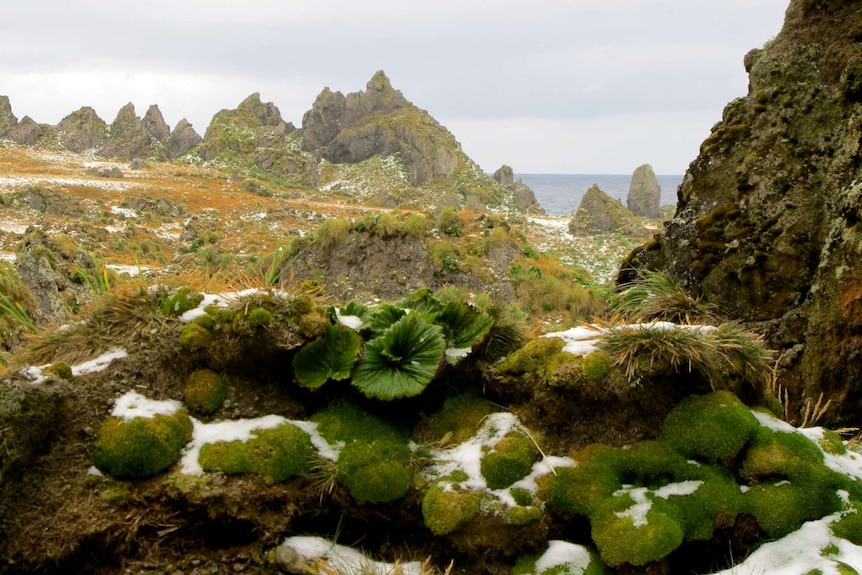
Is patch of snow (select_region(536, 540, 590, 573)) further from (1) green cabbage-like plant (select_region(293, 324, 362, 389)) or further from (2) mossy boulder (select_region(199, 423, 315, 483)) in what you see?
(1) green cabbage-like plant (select_region(293, 324, 362, 389))

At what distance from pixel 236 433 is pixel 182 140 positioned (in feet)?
297

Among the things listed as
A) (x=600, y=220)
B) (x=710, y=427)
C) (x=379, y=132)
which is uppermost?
(x=379, y=132)

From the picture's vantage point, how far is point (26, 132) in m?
75.1

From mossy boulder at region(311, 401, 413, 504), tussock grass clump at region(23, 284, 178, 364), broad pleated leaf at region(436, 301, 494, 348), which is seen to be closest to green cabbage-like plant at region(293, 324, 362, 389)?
mossy boulder at region(311, 401, 413, 504)

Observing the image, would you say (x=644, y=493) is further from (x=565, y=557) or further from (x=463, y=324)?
(x=463, y=324)

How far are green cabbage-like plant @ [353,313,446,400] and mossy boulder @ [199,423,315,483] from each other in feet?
1.91

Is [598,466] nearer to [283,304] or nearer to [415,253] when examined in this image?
[283,304]

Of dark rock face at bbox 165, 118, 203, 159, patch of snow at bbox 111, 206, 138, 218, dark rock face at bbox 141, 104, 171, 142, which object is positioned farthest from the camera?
dark rock face at bbox 141, 104, 171, 142

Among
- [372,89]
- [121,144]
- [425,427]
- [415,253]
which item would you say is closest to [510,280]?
[415,253]

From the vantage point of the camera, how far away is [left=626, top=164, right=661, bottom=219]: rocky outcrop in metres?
76.1

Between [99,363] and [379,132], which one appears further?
[379,132]

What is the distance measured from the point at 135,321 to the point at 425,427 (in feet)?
7.58

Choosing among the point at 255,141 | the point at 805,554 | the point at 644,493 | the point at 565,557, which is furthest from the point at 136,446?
the point at 255,141

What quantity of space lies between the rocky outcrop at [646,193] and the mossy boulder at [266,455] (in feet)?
253
